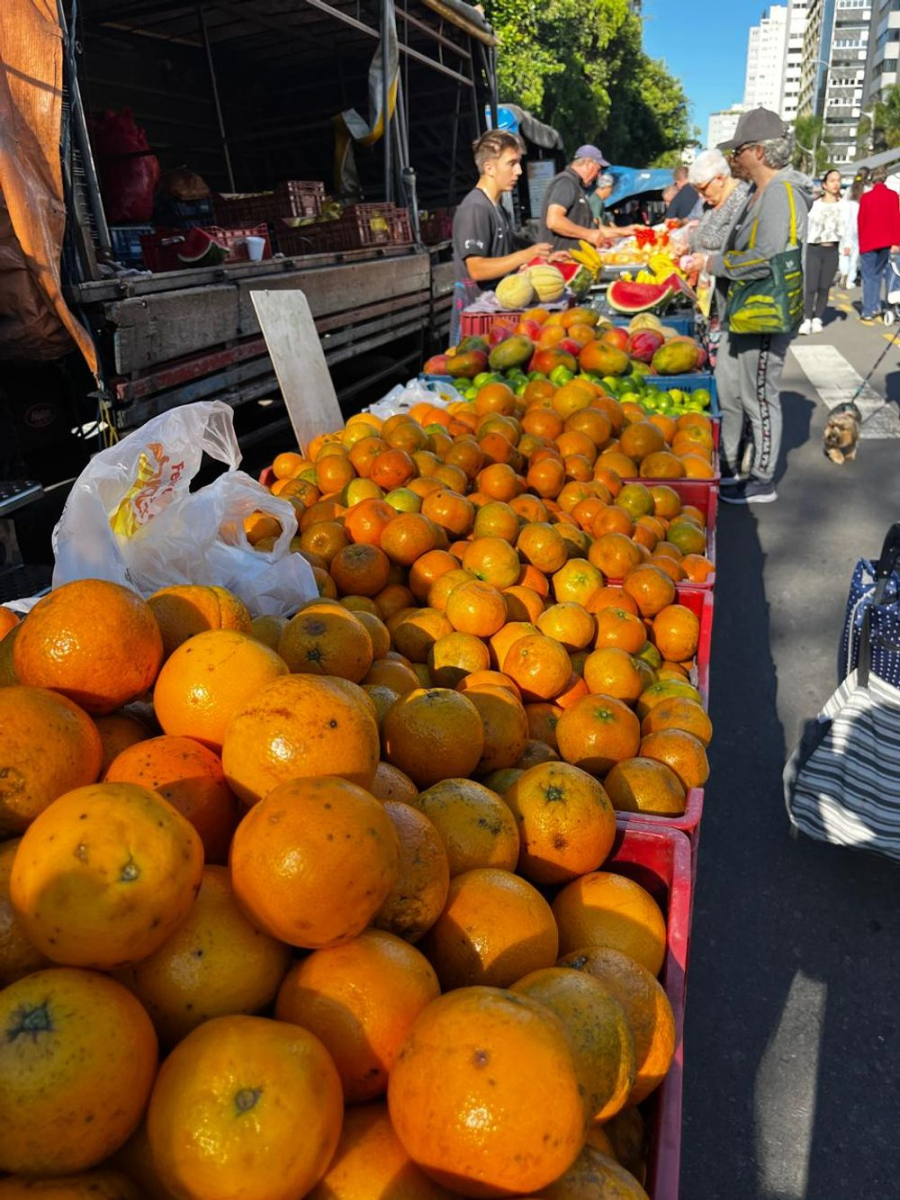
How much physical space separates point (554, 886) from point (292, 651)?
76 centimetres

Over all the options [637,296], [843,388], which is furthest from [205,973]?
[843,388]

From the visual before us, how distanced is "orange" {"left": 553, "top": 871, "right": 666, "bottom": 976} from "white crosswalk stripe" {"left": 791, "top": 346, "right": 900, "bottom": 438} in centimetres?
721

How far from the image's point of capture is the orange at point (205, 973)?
3.54 feet

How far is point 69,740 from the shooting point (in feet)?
4.19

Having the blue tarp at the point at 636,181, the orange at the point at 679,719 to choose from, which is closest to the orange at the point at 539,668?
the orange at the point at 679,719

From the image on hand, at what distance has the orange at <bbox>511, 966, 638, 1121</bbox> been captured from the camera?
1.06 metres

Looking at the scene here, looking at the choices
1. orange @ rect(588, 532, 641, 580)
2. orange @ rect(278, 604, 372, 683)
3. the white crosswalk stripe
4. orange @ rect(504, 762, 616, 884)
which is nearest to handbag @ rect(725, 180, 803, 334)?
the white crosswalk stripe

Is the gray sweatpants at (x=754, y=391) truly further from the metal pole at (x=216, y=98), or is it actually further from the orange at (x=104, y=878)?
the metal pole at (x=216, y=98)

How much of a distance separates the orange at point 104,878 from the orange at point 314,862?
0.29 feet

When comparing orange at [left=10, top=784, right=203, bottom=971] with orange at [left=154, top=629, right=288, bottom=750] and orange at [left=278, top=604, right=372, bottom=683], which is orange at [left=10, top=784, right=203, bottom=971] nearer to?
orange at [left=154, top=629, right=288, bottom=750]

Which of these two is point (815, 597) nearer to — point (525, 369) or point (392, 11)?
Result: point (525, 369)

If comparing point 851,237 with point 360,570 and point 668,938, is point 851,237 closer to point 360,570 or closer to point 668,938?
point 360,570

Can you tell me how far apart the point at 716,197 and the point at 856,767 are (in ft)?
19.7

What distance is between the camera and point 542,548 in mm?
2803
